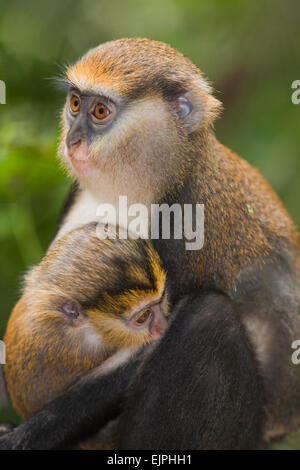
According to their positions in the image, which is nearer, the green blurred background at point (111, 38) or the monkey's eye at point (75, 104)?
the monkey's eye at point (75, 104)

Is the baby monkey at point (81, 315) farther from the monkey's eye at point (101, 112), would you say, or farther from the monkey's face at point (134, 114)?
the monkey's eye at point (101, 112)

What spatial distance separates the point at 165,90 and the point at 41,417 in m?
1.58

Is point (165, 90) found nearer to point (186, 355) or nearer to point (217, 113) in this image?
point (217, 113)

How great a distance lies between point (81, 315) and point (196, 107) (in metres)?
1.10

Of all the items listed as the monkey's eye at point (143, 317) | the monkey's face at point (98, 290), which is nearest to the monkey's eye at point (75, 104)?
the monkey's face at point (98, 290)

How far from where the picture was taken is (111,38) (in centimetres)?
526

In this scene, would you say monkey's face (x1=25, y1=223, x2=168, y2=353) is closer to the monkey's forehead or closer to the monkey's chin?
the monkey's chin

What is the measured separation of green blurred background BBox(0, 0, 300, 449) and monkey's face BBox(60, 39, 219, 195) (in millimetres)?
883

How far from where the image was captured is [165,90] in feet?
10.2

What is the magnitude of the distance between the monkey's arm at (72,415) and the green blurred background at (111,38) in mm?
1083

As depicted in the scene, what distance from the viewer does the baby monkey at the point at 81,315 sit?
9.52 feet

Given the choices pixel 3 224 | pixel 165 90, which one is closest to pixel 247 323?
pixel 165 90

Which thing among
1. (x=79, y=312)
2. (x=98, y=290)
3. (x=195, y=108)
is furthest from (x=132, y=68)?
(x=79, y=312)

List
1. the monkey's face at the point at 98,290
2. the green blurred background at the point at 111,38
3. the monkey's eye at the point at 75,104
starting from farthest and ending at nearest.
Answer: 1. the green blurred background at the point at 111,38
2. the monkey's eye at the point at 75,104
3. the monkey's face at the point at 98,290
